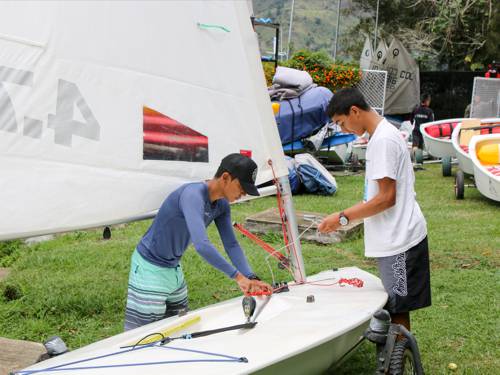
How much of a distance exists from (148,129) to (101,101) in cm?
25

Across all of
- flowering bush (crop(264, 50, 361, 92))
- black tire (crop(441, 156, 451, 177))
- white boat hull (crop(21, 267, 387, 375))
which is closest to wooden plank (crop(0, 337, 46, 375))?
white boat hull (crop(21, 267, 387, 375))

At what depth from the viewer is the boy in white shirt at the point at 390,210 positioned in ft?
10.00

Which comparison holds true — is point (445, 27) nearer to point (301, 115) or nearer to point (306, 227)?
point (301, 115)

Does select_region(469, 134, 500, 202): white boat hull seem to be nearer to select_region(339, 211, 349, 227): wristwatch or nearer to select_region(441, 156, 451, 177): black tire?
select_region(441, 156, 451, 177): black tire

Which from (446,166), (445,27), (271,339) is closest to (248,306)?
(271,339)

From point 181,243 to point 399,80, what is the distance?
634 inches

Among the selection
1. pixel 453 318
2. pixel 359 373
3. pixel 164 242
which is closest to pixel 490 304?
pixel 453 318

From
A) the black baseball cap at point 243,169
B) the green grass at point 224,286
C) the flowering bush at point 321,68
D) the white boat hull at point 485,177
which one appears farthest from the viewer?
the flowering bush at point 321,68

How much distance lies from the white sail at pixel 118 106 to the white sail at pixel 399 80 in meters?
15.4

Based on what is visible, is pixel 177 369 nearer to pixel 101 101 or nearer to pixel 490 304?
pixel 101 101

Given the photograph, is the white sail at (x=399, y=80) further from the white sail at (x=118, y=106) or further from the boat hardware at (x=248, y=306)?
the boat hardware at (x=248, y=306)

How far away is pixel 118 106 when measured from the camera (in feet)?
9.43

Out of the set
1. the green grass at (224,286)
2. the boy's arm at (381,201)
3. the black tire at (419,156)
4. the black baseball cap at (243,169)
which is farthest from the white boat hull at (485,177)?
the black baseball cap at (243,169)

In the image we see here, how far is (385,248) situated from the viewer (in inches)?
123
